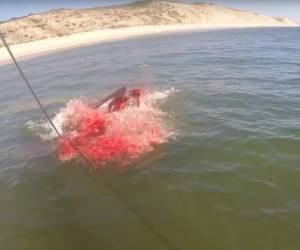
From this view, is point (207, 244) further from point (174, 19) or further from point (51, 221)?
point (174, 19)

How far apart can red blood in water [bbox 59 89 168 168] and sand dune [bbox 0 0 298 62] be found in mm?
27213

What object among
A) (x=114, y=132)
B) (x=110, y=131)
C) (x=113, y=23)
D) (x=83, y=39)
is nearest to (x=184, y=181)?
(x=114, y=132)

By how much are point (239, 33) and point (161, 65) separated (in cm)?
2057

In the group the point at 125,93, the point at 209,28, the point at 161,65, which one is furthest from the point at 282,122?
the point at 209,28

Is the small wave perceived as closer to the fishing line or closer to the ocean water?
the ocean water

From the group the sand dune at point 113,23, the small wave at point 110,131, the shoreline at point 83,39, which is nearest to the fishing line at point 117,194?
the small wave at point 110,131

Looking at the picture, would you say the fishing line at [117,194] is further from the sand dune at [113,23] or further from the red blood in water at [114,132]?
the sand dune at [113,23]

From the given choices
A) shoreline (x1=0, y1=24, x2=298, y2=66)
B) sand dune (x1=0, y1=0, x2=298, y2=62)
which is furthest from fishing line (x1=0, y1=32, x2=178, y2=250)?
sand dune (x1=0, y1=0, x2=298, y2=62)

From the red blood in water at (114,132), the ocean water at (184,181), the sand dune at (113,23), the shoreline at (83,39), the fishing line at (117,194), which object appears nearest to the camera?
the fishing line at (117,194)

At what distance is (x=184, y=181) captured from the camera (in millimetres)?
12250

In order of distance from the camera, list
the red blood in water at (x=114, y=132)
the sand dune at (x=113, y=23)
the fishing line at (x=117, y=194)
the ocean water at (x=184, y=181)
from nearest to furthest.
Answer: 1. the fishing line at (x=117, y=194)
2. the ocean water at (x=184, y=181)
3. the red blood in water at (x=114, y=132)
4. the sand dune at (x=113, y=23)

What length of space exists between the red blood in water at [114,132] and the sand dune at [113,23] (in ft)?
89.3

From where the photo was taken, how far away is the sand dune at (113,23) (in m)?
49.2

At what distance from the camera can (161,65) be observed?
101 ft
